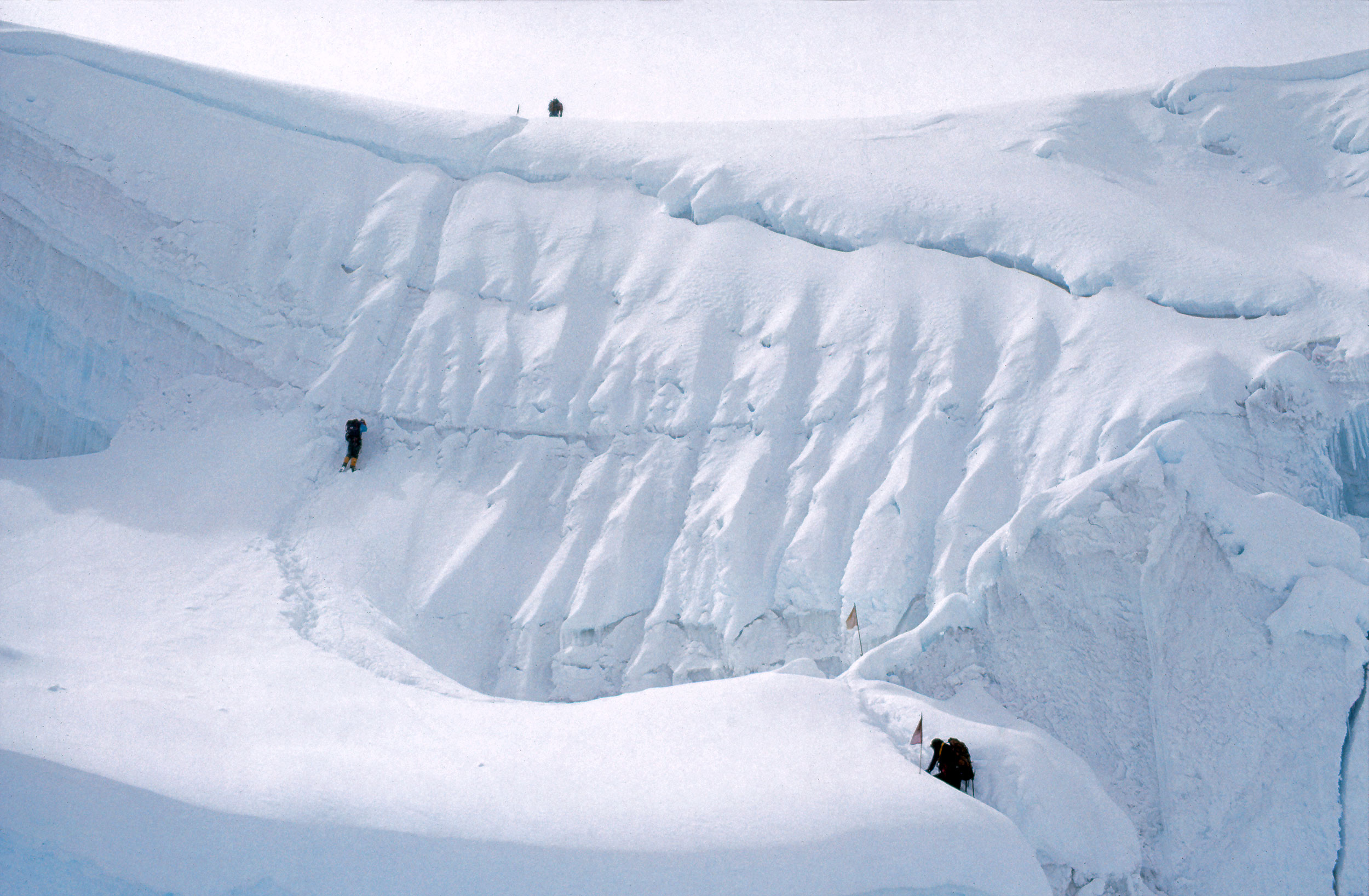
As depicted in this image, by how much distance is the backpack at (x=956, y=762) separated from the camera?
9102 mm

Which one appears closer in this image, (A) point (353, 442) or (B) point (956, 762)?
(B) point (956, 762)

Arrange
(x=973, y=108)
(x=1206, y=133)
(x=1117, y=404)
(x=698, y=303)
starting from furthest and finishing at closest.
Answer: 1. (x=973, y=108)
2. (x=1206, y=133)
3. (x=698, y=303)
4. (x=1117, y=404)

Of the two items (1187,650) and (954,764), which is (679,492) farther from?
(1187,650)

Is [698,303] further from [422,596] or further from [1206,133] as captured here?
[1206,133]

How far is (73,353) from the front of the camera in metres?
16.3

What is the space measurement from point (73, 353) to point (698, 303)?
32.6ft

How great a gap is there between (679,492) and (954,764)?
5596 millimetres

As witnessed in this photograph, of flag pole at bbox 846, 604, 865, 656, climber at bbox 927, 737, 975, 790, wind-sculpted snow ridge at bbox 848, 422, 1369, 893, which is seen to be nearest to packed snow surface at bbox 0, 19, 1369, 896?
wind-sculpted snow ridge at bbox 848, 422, 1369, 893

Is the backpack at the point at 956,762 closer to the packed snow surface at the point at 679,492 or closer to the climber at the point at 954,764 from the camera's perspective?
the climber at the point at 954,764

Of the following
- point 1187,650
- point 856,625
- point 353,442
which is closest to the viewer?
point 1187,650

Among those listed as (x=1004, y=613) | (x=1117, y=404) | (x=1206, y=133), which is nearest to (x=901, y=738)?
(x=1004, y=613)

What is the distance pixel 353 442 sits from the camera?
14.6 metres

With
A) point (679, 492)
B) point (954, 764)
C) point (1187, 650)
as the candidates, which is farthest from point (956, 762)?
point (679, 492)

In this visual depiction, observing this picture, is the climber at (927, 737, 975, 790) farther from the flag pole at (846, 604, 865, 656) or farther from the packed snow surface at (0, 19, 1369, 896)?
the flag pole at (846, 604, 865, 656)
